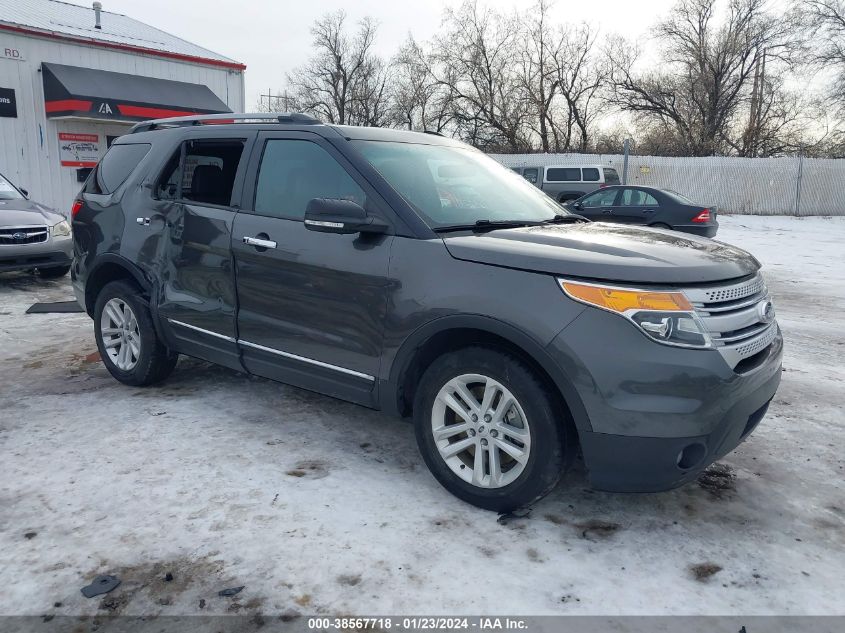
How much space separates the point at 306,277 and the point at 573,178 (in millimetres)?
20047

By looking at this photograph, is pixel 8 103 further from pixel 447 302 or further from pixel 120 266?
pixel 447 302

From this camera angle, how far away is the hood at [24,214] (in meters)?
9.05

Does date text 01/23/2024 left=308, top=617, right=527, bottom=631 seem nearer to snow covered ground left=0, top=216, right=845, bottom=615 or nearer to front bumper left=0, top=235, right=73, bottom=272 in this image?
snow covered ground left=0, top=216, right=845, bottom=615

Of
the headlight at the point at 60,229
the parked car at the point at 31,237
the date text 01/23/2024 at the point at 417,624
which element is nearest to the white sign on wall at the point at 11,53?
the parked car at the point at 31,237

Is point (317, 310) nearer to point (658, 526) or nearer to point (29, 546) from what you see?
point (29, 546)

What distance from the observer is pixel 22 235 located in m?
9.09

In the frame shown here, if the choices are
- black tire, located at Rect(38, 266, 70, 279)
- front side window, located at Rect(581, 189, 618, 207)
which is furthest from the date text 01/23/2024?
front side window, located at Rect(581, 189, 618, 207)

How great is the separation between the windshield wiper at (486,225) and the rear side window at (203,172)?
1524 millimetres

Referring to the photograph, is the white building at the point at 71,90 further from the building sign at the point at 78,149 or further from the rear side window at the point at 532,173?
the rear side window at the point at 532,173

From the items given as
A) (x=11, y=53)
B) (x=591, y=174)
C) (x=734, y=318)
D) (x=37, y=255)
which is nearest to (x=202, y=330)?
(x=734, y=318)

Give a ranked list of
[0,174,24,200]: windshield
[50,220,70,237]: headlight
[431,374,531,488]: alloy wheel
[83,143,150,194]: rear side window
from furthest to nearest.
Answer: [0,174,24,200]: windshield < [50,220,70,237]: headlight < [83,143,150,194]: rear side window < [431,374,531,488]: alloy wheel

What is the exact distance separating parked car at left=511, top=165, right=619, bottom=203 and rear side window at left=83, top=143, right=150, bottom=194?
1797cm

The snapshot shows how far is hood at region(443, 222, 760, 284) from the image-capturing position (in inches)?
113

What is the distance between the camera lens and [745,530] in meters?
3.14
